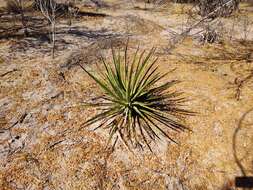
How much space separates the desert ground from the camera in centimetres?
395

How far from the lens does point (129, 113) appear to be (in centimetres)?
471

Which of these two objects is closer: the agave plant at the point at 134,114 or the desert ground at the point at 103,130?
the desert ground at the point at 103,130

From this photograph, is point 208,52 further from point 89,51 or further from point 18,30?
point 18,30

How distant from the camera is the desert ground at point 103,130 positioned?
3.95 m

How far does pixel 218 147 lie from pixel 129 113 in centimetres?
154

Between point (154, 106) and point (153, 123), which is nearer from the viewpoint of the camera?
point (153, 123)

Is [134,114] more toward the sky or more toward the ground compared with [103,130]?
more toward the sky

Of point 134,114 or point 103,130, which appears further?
point 134,114

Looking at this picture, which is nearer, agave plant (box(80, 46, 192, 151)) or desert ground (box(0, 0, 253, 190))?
desert ground (box(0, 0, 253, 190))

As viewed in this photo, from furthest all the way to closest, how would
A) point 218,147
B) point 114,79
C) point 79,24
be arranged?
point 79,24 → point 114,79 → point 218,147

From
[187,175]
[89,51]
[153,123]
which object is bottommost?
[187,175]

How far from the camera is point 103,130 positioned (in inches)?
183

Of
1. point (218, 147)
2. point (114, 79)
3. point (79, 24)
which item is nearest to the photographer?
point (218, 147)

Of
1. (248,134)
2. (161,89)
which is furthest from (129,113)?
(248,134)
